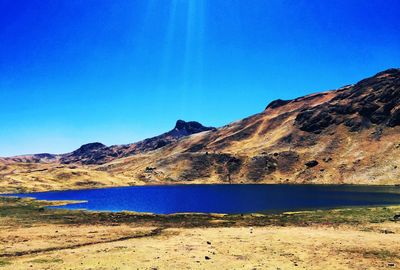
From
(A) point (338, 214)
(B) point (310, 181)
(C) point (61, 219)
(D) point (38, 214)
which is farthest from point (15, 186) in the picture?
(A) point (338, 214)

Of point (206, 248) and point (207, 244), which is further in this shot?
point (207, 244)

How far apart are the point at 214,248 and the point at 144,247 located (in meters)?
7.82

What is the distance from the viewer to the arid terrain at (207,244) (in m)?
34.9

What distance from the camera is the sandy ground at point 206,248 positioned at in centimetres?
3462

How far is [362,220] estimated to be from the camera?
6241 centimetres

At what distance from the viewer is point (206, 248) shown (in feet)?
138

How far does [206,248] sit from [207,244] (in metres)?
2.42

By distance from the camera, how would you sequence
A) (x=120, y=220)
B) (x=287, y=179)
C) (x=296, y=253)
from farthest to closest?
(x=287, y=179) < (x=120, y=220) < (x=296, y=253)

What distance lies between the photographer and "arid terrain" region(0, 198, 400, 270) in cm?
3494

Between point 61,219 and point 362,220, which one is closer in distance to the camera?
point 362,220

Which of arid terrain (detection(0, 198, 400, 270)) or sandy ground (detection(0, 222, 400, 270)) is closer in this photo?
sandy ground (detection(0, 222, 400, 270))

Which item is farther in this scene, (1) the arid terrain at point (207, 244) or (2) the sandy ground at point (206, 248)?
(1) the arid terrain at point (207, 244)

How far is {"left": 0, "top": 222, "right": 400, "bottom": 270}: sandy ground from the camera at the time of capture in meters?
34.6

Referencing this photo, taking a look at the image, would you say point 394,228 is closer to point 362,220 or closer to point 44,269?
point 362,220
